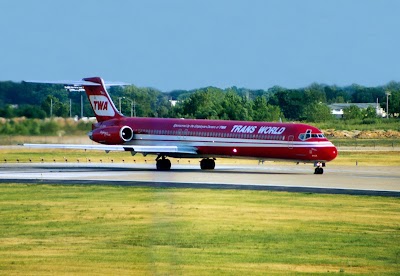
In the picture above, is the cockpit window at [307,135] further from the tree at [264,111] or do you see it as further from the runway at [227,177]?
the tree at [264,111]

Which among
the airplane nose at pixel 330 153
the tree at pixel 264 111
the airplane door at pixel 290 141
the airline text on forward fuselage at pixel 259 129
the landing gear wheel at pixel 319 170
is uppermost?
the tree at pixel 264 111

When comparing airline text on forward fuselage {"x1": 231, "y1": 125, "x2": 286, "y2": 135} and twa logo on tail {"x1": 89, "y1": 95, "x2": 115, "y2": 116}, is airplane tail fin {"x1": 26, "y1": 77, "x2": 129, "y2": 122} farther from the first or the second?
airline text on forward fuselage {"x1": 231, "y1": 125, "x2": 286, "y2": 135}

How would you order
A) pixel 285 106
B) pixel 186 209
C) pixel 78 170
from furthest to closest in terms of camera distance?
pixel 285 106, pixel 78 170, pixel 186 209

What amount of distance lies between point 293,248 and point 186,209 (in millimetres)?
11610

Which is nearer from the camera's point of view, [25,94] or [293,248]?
[293,248]

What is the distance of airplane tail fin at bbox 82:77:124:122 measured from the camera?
2913 inches

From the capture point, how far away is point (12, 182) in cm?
5669

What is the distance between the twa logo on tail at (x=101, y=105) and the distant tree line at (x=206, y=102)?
1.69ft

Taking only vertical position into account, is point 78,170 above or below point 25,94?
below

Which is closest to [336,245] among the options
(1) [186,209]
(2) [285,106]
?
(1) [186,209]

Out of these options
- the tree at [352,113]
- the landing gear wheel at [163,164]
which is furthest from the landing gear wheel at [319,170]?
the tree at [352,113]

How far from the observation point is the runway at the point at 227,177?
5347cm

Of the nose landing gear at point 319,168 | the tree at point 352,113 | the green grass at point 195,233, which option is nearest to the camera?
the green grass at point 195,233

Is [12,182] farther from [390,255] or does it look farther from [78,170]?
[390,255]
